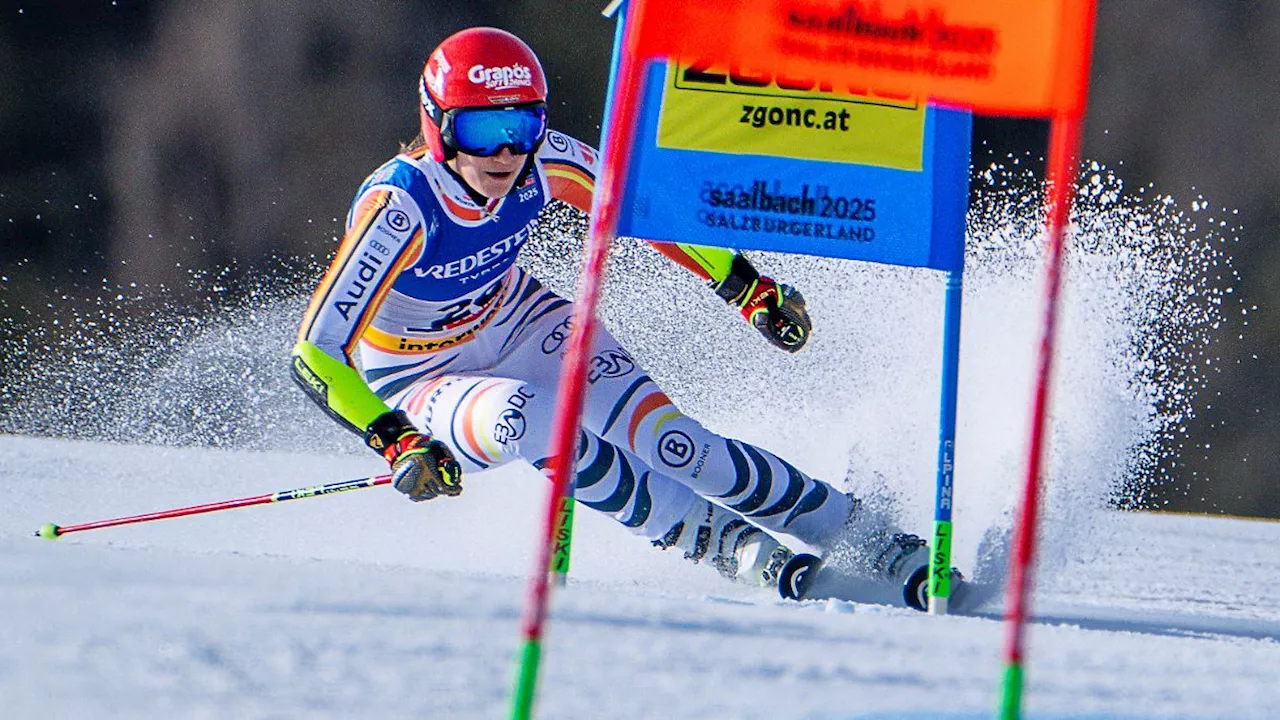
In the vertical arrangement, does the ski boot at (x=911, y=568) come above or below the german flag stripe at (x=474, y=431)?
below

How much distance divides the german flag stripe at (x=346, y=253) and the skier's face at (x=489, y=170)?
0.19 meters

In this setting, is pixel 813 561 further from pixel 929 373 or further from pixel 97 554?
pixel 97 554

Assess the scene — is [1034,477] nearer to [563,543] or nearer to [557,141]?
[563,543]

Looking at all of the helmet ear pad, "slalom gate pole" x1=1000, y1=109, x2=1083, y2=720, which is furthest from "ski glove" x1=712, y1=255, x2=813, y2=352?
"slalom gate pole" x1=1000, y1=109, x2=1083, y2=720

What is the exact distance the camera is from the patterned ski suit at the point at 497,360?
297 centimetres

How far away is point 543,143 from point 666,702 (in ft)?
6.69

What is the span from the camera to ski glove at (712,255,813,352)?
11.3 feet

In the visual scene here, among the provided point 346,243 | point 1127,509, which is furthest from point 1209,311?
point 346,243

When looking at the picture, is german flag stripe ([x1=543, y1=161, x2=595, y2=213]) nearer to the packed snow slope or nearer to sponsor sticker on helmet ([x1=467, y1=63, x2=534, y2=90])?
sponsor sticker on helmet ([x1=467, y1=63, x2=534, y2=90])

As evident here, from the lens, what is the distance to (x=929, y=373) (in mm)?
4082

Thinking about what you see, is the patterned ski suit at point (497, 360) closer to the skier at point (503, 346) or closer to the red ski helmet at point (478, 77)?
the skier at point (503, 346)

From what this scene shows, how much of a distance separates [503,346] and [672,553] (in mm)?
697

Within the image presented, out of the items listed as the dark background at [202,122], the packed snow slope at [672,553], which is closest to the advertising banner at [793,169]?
the packed snow slope at [672,553]

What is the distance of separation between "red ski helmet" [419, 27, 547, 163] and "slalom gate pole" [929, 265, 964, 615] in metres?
1.00
